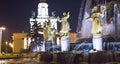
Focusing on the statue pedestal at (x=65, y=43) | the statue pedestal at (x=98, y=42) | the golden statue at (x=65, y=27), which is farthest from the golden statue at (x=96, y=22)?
the statue pedestal at (x=65, y=43)

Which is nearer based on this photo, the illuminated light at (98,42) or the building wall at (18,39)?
the illuminated light at (98,42)

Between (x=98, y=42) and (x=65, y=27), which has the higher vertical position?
(x=65, y=27)

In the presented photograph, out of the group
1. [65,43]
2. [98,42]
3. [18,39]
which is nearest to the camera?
[98,42]

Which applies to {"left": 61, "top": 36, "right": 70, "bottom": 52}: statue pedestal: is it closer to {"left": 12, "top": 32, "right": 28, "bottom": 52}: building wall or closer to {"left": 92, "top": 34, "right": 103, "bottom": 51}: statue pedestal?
{"left": 92, "top": 34, "right": 103, "bottom": 51}: statue pedestal

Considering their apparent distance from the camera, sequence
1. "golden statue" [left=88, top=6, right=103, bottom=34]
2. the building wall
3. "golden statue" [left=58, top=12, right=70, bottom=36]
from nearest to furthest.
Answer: "golden statue" [left=88, top=6, right=103, bottom=34] → "golden statue" [left=58, top=12, right=70, bottom=36] → the building wall

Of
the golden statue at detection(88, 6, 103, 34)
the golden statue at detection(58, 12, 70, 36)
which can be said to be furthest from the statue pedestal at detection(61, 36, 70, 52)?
the golden statue at detection(88, 6, 103, 34)

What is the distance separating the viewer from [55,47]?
35.7 meters

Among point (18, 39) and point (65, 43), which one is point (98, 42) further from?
point (18, 39)

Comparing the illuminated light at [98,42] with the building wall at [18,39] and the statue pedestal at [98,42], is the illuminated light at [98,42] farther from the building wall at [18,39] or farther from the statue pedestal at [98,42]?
the building wall at [18,39]

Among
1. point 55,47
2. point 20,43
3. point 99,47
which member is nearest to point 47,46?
point 55,47

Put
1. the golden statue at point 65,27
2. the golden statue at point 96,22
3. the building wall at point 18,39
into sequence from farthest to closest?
1. the building wall at point 18,39
2. the golden statue at point 65,27
3. the golden statue at point 96,22

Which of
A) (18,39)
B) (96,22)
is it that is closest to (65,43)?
(96,22)

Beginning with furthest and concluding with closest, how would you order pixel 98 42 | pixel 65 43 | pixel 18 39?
pixel 18 39 < pixel 65 43 < pixel 98 42

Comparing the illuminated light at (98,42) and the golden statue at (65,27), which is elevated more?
the golden statue at (65,27)
